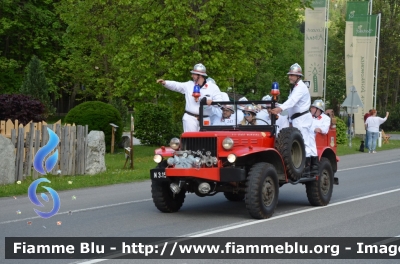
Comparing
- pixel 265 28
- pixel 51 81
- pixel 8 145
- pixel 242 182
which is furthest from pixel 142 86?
pixel 51 81

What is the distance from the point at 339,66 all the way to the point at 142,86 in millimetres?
44768

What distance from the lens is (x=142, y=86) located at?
29.6 meters

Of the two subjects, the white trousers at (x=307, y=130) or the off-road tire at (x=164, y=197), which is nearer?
the off-road tire at (x=164, y=197)

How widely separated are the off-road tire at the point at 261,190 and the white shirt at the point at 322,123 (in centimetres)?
242

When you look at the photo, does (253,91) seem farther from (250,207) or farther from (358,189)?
(250,207)

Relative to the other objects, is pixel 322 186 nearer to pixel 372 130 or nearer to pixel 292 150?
pixel 292 150

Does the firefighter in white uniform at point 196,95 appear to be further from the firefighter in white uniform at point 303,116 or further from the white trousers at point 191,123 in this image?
the firefighter in white uniform at point 303,116

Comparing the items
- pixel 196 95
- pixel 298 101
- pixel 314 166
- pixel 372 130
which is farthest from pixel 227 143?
pixel 372 130

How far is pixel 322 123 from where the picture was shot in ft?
48.5

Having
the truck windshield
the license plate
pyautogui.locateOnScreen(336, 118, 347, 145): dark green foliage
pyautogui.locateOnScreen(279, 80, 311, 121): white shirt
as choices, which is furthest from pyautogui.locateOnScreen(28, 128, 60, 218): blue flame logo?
pyautogui.locateOnScreen(336, 118, 347, 145): dark green foliage

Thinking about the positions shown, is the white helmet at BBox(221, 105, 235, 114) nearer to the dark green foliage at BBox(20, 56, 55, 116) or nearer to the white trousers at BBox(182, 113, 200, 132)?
the white trousers at BBox(182, 113, 200, 132)

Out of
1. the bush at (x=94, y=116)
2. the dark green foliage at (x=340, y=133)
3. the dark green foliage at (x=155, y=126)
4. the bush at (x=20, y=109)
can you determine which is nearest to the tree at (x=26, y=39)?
the dark green foliage at (x=155, y=126)

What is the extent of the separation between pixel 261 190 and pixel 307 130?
91.2 inches

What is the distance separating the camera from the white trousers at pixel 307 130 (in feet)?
45.3
